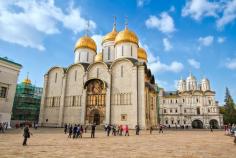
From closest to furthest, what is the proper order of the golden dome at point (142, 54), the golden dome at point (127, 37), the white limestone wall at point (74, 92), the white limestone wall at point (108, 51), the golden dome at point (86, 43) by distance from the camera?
the white limestone wall at point (74, 92), the golden dome at point (127, 37), the golden dome at point (86, 43), the white limestone wall at point (108, 51), the golden dome at point (142, 54)

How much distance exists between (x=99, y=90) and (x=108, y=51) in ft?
35.0

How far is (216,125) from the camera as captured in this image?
189 feet

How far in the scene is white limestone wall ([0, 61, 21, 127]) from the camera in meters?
23.3

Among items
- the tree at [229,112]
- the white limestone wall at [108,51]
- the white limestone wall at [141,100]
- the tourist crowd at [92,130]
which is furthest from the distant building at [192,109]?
the tourist crowd at [92,130]

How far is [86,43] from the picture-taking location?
117 ft

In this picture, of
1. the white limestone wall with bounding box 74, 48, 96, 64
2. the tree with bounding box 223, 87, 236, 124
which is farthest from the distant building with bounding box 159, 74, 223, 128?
the white limestone wall with bounding box 74, 48, 96, 64

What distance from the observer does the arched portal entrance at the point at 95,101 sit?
2920cm

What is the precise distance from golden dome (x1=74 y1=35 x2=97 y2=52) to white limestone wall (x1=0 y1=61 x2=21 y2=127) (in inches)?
531

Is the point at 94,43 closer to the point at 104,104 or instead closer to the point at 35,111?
the point at 104,104

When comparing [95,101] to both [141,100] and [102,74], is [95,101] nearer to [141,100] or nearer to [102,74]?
[102,74]

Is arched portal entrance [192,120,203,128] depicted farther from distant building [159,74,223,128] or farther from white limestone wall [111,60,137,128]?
white limestone wall [111,60,137,128]

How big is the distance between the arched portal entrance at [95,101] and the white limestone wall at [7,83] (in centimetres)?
1063

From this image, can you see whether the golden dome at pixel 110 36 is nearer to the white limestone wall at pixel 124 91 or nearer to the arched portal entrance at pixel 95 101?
the white limestone wall at pixel 124 91

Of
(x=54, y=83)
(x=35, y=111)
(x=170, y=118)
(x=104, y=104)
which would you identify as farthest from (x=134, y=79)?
(x=170, y=118)
